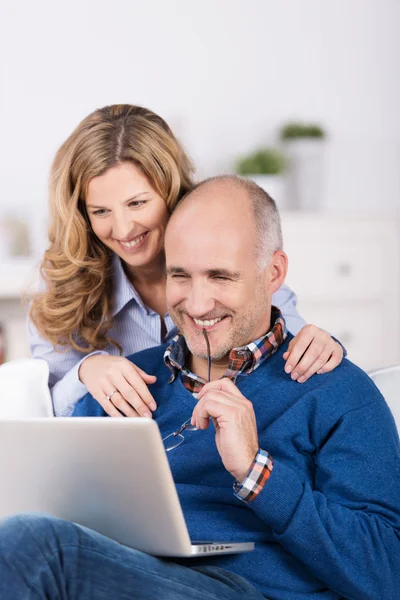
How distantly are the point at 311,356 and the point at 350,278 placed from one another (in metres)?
2.10

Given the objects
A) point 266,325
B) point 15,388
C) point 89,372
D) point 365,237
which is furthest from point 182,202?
→ point 365,237

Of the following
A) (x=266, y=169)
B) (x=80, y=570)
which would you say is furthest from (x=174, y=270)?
(x=266, y=169)

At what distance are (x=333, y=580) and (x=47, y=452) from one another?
1.48 feet

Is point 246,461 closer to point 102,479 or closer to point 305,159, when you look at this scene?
point 102,479

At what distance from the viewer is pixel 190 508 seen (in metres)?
1.42

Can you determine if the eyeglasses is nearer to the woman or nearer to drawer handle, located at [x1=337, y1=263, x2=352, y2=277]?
the woman

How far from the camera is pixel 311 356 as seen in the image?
142cm

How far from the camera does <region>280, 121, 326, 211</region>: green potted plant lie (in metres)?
3.53

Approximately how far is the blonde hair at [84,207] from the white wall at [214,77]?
1416 millimetres

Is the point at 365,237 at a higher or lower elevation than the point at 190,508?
lower

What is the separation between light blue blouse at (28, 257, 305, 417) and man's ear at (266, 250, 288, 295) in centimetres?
33

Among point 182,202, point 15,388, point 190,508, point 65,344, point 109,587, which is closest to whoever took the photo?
point 109,587

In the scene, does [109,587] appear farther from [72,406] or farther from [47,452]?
[72,406]

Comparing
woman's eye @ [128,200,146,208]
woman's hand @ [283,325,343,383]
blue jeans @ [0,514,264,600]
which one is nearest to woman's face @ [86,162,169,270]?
woman's eye @ [128,200,146,208]
